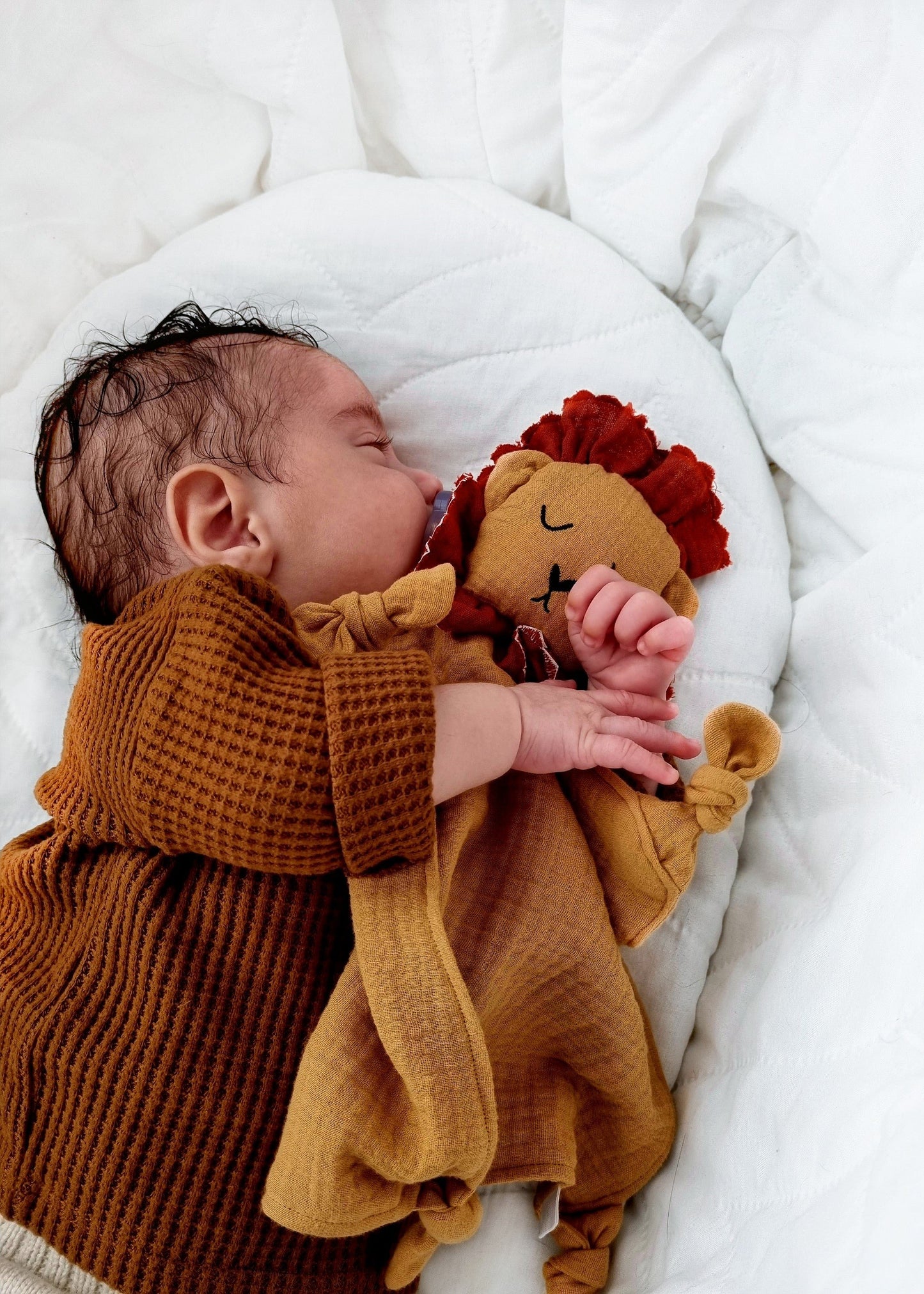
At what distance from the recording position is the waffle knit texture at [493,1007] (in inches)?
30.8

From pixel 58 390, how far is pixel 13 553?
0.20 meters

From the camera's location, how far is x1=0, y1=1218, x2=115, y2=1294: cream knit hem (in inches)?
34.7

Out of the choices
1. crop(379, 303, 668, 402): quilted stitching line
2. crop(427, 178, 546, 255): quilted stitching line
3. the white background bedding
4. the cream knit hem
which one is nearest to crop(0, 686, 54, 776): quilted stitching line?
the white background bedding

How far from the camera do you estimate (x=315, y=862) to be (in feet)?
2.57

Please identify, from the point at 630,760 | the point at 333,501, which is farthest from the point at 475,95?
the point at 630,760

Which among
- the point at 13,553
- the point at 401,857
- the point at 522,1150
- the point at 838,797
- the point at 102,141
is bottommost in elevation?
the point at 522,1150

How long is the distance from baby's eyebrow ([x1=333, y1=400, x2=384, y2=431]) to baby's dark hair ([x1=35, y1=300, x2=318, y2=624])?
0.25 ft

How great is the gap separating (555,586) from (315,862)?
1.26ft

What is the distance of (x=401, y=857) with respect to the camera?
810 millimetres

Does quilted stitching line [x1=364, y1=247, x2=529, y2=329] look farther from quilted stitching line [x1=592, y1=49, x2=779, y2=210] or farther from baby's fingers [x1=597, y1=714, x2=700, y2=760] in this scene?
baby's fingers [x1=597, y1=714, x2=700, y2=760]

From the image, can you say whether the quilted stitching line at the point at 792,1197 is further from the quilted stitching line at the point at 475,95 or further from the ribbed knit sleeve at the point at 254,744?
the quilted stitching line at the point at 475,95

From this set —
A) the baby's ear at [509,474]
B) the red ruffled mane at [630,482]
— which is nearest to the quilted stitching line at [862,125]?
the red ruffled mane at [630,482]

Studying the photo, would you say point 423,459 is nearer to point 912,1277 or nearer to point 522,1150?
point 522,1150

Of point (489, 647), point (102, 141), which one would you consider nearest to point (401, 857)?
point (489, 647)
